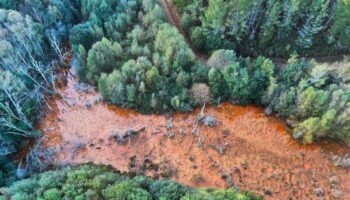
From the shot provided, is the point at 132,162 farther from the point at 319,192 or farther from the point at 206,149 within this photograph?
the point at 319,192

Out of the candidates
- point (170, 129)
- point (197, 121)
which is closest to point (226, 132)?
point (197, 121)

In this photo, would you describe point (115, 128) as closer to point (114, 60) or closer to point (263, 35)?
point (114, 60)

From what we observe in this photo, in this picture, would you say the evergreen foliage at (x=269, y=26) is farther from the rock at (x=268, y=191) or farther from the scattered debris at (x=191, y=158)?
the rock at (x=268, y=191)

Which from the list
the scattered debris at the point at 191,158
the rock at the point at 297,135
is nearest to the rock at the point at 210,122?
the scattered debris at the point at 191,158

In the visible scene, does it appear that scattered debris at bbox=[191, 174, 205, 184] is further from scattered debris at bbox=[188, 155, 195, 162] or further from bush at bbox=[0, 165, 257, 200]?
bush at bbox=[0, 165, 257, 200]

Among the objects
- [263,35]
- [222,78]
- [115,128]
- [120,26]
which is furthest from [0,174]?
[263,35]

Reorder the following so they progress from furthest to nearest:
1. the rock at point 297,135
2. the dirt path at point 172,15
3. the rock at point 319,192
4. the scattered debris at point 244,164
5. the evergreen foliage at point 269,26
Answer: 1. the dirt path at point 172,15
2. the evergreen foliage at point 269,26
3. the rock at point 297,135
4. the scattered debris at point 244,164
5. the rock at point 319,192

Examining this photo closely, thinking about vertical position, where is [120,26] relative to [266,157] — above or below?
above
